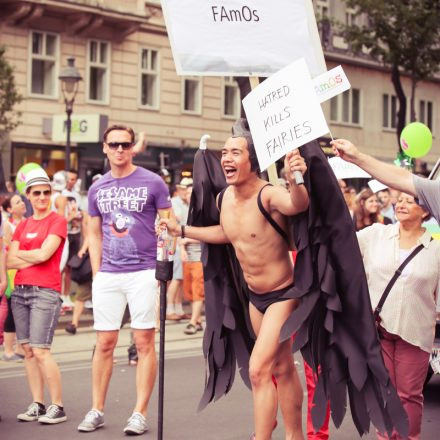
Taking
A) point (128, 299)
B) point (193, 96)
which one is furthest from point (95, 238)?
point (193, 96)

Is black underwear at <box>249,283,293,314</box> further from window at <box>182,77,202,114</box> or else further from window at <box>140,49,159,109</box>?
window at <box>182,77,202,114</box>

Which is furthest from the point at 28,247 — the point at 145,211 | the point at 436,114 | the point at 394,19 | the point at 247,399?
the point at 436,114

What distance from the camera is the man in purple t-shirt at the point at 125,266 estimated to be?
8.02 metres

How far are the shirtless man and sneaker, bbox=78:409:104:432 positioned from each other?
172cm

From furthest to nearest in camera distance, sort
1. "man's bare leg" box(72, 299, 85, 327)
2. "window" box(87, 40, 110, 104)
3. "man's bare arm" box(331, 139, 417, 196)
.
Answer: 1. "window" box(87, 40, 110, 104)
2. "man's bare leg" box(72, 299, 85, 327)
3. "man's bare arm" box(331, 139, 417, 196)

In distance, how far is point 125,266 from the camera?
8.07m

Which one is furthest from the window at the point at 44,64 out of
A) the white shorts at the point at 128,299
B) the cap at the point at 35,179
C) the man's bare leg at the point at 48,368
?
the white shorts at the point at 128,299

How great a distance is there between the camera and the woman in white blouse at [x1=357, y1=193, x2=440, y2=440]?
6.77 metres

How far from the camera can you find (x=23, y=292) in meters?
8.32

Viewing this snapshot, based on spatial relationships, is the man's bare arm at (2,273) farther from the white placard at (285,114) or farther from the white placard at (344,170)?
the white placard at (344,170)

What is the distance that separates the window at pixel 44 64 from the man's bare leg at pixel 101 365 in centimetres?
2337

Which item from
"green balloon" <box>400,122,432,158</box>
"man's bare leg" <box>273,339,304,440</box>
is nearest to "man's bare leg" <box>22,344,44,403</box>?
"man's bare leg" <box>273,339,304,440</box>

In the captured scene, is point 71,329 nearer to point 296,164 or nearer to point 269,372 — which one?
point 269,372

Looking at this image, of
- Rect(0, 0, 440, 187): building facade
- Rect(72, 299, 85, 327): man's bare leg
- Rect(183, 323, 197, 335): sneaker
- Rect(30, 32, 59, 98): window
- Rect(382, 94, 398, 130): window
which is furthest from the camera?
Rect(382, 94, 398, 130): window
